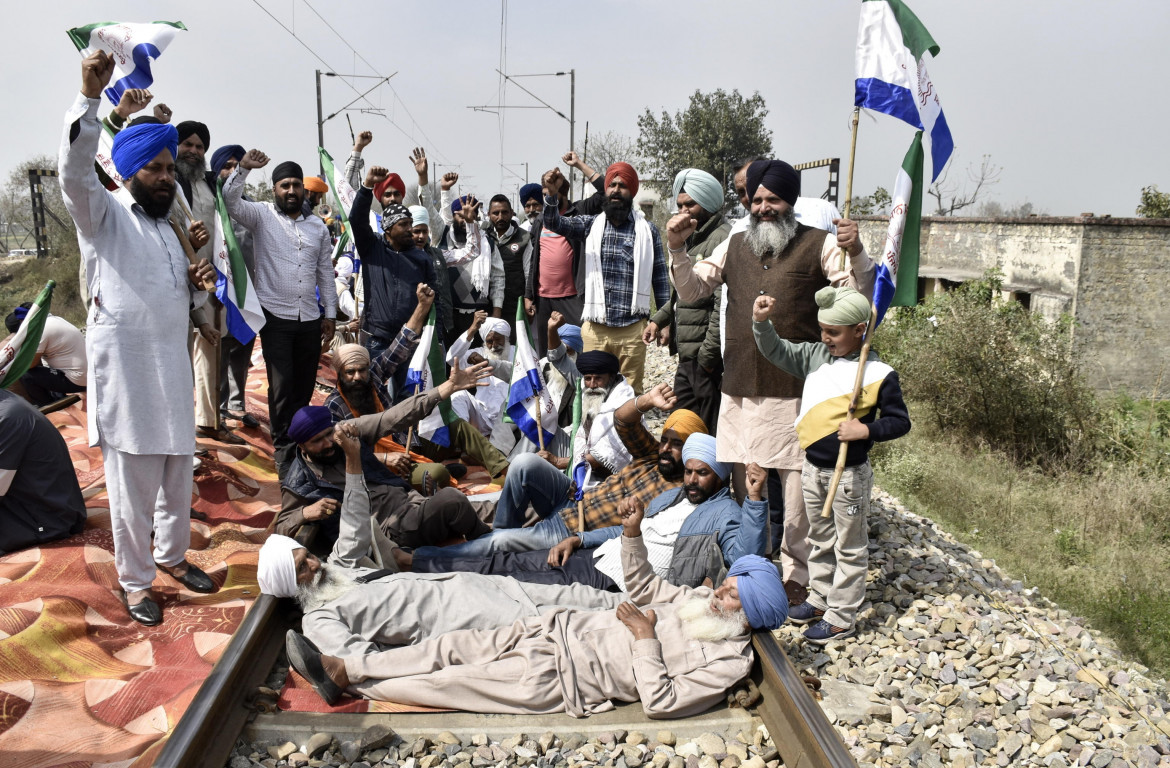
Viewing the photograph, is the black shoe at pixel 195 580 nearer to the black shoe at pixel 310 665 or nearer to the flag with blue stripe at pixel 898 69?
the black shoe at pixel 310 665

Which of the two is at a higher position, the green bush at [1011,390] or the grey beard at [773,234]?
the grey beard at [773,234]

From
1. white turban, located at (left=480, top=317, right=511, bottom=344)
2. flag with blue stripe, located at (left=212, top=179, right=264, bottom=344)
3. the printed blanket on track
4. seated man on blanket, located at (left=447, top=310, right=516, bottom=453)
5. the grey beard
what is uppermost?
the grey beard

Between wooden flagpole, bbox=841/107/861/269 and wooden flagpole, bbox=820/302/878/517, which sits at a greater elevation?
wooden flagpole, bbox=841/107/861/269

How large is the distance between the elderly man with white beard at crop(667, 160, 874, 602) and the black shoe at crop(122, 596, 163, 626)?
115 inches

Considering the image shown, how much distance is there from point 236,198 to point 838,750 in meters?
5.12

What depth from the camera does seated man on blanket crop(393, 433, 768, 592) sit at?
4172 mm

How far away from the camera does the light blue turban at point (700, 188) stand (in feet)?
18.4

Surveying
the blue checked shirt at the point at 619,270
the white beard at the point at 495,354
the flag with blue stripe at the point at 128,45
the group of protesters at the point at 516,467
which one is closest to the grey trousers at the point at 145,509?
the group of protesters at the point at 516,467

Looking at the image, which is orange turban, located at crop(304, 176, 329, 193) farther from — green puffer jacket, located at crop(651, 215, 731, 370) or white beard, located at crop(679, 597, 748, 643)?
white beard, located at crop(679, 597, 748, 643)

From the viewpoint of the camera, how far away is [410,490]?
529 centimetres

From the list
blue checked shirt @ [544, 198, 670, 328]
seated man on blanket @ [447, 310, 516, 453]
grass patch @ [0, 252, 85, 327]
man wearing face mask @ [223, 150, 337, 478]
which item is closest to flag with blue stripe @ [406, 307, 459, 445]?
seated man on blanket @ [447, 310, 516, 453]

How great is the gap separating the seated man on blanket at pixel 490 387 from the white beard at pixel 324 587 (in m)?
2.81

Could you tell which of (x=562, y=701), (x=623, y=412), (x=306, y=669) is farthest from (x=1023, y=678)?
(x=306, y=669)

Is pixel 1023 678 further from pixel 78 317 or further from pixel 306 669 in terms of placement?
pixel 78 317
